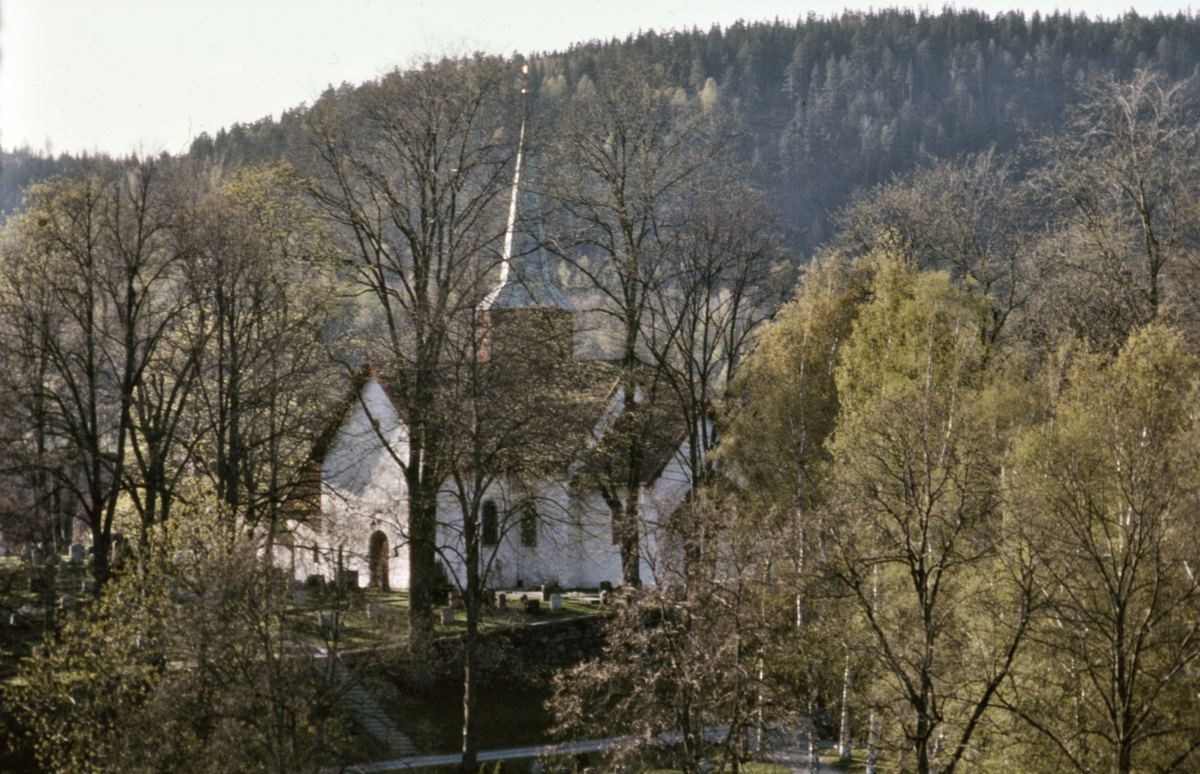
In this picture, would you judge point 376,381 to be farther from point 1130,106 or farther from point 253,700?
point 1130,106

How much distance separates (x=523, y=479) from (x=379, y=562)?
10726mm

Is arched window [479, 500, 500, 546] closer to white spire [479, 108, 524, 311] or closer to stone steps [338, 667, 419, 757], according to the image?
white spire [479, 108, 524, 311]

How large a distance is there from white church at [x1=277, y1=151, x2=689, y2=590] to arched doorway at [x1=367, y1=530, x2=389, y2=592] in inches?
1.8

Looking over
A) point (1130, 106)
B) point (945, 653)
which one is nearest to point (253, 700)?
point (945, 653)

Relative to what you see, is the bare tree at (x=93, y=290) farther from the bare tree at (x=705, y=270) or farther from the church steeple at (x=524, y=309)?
the bare tree at (x=705, y=270)

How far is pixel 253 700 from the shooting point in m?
18.1

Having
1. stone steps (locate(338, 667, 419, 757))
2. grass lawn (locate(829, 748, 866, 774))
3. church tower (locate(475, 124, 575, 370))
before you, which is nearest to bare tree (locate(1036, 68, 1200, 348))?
grass lawn (locate(829, 748, 866, 774))

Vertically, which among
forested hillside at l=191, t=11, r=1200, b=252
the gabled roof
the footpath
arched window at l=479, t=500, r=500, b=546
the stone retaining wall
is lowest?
the footpath

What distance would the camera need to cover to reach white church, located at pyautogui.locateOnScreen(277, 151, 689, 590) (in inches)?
1143

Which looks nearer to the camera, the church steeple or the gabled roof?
the gabled roof

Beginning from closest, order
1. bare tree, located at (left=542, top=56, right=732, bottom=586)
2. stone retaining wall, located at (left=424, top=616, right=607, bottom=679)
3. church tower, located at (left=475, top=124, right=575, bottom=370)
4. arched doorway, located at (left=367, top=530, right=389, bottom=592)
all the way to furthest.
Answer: church tower, located at (left=475, top=124, right=575, bottom=370) < stone retaining wall, located at (left=424, top=616, right=607, bottom=679) < bare tree, located at (left=542, top=56, right=732, bottom=586) < arched doorway, located at (left=367, top=530, right=389, bottom=592)

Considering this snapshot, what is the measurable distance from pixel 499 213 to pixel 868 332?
11.9 m

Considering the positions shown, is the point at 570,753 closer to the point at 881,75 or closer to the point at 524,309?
the point at 524,309

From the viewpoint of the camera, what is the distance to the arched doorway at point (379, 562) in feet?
127
